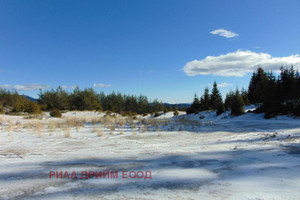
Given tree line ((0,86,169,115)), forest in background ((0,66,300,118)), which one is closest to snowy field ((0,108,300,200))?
forest in background ((0,66,300,118))

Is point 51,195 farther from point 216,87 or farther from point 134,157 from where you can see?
point 216,87

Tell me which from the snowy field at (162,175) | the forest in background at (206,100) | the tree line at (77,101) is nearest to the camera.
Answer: the snowy field at (162,175)

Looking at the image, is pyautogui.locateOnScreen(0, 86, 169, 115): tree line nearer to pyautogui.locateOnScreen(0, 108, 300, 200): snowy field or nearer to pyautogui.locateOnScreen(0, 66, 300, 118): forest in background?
pyautogui.locateOnScreen(0, 66, 300, 118): forest in background

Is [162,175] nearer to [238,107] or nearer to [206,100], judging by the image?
[238,107]

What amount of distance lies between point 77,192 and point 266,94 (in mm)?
24537

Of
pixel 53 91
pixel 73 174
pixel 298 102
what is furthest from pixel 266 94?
pixel 53 91

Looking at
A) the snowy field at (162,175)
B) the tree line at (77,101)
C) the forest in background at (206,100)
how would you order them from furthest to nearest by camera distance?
1. the tree line at (77,101)
2. the forest in background at (206,100)
3. the snowy field at (162,175)

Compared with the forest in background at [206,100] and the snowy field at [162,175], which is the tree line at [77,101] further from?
the snowy field at [162,175]

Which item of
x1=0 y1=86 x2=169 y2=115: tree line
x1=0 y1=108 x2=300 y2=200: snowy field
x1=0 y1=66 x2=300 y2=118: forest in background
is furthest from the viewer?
x1=0 y1=86 x2=169 y2=115: tree line

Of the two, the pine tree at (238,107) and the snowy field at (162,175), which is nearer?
the snowy field at (162,175)

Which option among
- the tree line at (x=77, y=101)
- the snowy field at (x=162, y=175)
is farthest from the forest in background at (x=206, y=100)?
the snowy field at (x=162, y=175)

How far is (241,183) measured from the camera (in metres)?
2.10

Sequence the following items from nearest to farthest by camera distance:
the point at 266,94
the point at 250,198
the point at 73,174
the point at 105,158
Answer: the point at 250,198
the point at 73,174
the point at 105,158
the point at 266,94

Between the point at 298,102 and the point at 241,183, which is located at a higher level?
the point at 298,102
